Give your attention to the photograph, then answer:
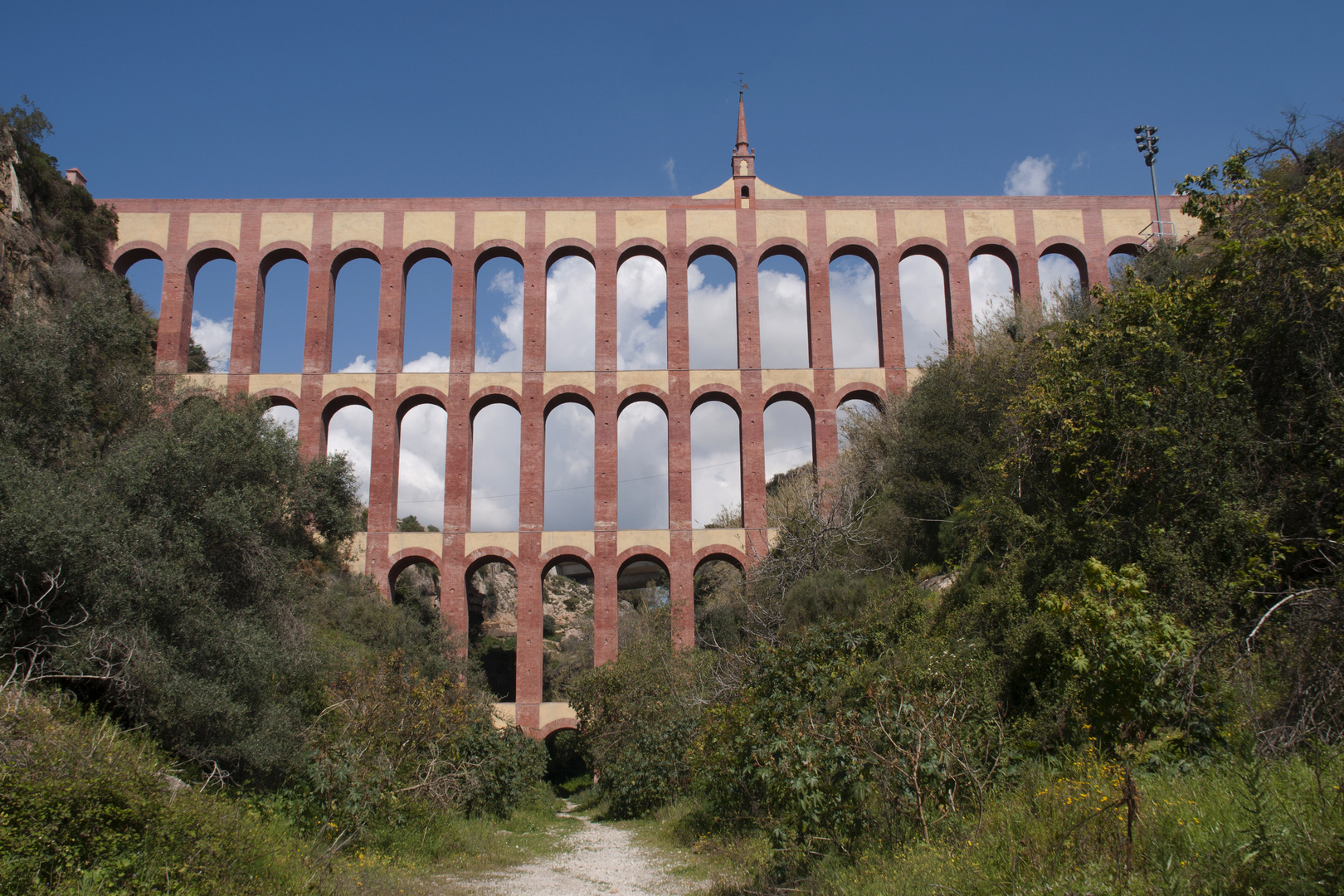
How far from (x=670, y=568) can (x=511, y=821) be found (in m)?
10.2

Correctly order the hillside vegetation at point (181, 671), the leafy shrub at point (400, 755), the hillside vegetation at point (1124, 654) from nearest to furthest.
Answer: the hillside vegetation at point (1124, 654) < the hillside vegetation at point (181, 671) < the leafy shrub at point (400, 755)

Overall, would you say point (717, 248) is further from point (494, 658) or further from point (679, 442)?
point (494, 658)

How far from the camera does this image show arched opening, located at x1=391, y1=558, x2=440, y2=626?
25.2 meters

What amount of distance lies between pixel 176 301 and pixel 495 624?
Answer: 19005 mm

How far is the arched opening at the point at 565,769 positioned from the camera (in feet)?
84.5

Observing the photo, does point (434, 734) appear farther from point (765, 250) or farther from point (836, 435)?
point (765, 250)

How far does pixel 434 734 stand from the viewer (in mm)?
12969

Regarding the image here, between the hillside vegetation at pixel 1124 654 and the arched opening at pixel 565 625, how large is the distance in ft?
57.8

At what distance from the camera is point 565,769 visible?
28.7m

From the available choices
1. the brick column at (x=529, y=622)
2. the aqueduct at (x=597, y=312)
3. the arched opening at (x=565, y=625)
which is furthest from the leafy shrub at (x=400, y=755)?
the arched opening at (x=565, y=625)

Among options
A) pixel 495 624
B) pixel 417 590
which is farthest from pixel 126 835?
pixel 495 624

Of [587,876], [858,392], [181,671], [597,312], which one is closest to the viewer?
[587,876]

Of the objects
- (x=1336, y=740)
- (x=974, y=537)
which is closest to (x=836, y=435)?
(x=974, y=537)

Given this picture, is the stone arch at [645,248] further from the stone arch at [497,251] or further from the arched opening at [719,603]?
the arched opening at [719,603]
